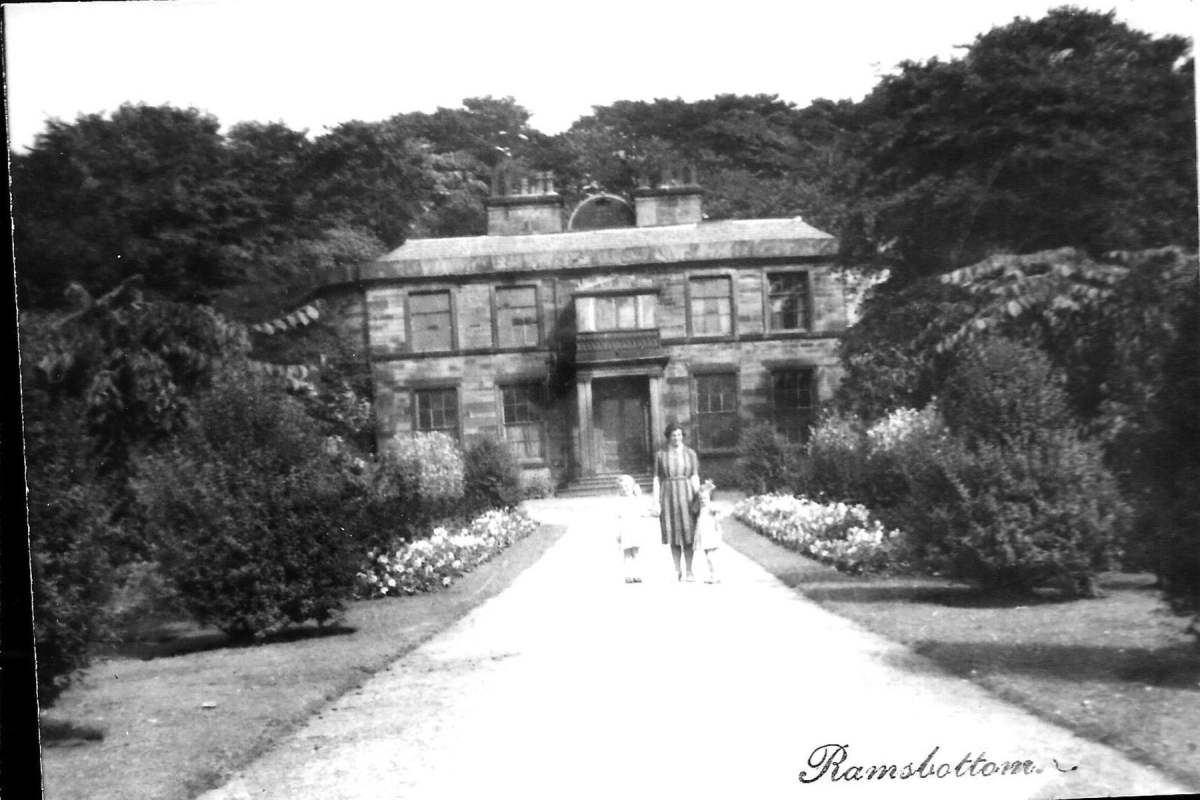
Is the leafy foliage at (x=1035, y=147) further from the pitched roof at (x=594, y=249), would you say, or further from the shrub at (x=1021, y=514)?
the shrub at (x=1021, y=514)

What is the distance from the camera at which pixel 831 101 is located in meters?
7.20

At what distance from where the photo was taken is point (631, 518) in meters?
7.00

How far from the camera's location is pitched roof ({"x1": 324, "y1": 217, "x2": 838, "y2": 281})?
7039 millimetres

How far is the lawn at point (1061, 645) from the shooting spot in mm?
6188

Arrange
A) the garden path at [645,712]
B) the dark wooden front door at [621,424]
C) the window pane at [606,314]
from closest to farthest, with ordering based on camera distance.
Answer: the garden path at [645,712] < the dark wooden front door at [621,424] < the window pane at [606,314]

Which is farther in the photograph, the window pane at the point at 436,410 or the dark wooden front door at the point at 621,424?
the window pane at the point at 436,410

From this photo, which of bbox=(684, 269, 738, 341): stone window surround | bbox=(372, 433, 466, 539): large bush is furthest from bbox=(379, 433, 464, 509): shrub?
bbox=(684, 269, 738, 341): stone window surround

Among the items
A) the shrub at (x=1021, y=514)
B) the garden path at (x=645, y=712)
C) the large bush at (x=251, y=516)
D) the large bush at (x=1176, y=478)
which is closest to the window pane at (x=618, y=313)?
the garden path at (x=645, y=712)

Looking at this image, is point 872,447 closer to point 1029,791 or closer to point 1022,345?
point 1022,345

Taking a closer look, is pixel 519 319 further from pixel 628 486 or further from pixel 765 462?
pixel 765 462

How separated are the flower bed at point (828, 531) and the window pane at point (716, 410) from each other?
0.45m

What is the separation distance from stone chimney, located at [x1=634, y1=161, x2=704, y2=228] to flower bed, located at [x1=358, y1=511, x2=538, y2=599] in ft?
6.67

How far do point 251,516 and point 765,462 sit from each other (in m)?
3.23

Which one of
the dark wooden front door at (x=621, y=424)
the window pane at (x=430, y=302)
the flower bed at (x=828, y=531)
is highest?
the window pane at (x=430, y=302)
